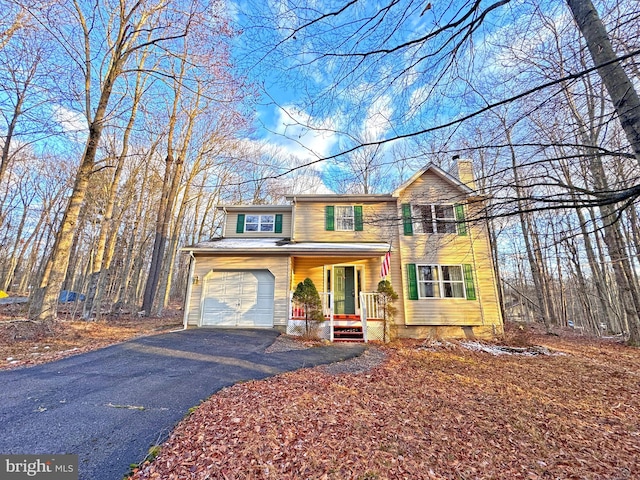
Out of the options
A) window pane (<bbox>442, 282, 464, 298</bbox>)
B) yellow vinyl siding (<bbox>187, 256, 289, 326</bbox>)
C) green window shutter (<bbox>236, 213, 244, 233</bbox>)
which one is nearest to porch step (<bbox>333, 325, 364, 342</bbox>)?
yellow vinyl siding (<bbox>187, 256, 289, 326</bbox>)

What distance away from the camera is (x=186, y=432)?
2789mm

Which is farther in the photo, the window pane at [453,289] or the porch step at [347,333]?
the window pane at [453,289]

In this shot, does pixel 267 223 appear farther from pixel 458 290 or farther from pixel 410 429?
pixel 410 429

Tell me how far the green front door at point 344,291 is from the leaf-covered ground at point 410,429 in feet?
17.6

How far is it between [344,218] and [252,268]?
4418mm

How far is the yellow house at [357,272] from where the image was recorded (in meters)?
9.66

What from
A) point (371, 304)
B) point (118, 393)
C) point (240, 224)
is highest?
point (240, 224)

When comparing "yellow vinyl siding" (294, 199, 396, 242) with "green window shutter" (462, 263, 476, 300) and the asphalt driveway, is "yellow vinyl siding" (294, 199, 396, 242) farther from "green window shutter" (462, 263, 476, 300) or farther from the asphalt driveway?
the asphalt driveway

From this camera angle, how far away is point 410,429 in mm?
3113

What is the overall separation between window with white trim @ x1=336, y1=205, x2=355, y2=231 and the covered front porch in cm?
148

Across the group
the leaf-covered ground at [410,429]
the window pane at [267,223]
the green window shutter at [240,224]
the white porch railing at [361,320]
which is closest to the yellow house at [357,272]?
the white porch railing at [361,320]

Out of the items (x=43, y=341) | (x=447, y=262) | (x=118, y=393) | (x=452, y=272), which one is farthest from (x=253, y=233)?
(x=118, y=393)

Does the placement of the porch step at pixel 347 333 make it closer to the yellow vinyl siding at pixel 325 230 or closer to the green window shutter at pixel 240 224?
the yellow vinyl siding at pixel 325 230

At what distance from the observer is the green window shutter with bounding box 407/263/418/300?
33.7ft
